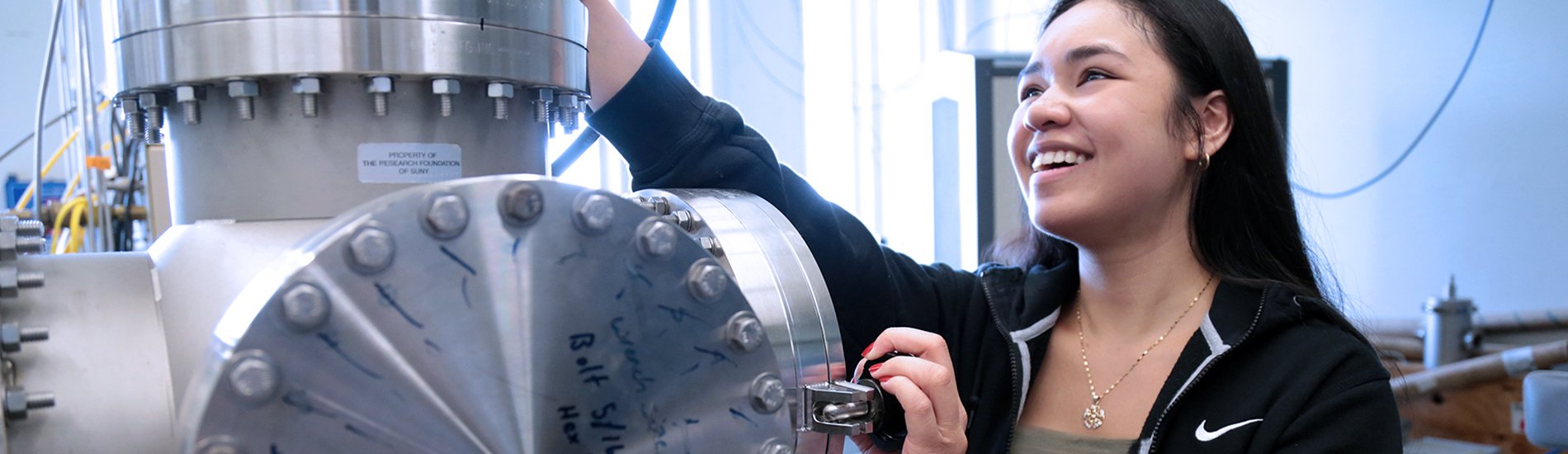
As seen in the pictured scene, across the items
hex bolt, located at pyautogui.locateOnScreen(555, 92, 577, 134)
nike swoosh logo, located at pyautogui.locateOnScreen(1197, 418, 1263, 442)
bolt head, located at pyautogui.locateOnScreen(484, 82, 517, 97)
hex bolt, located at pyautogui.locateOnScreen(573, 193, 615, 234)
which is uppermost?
bolt head, located at pyautogui.locateOnScreen(484, 82, 517, 97)

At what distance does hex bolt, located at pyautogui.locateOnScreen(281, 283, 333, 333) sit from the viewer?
0.27m

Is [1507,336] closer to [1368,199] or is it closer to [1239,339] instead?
[1368,199]

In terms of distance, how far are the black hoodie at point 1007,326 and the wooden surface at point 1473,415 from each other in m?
1.50

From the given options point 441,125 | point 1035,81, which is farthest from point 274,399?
point 1035,81

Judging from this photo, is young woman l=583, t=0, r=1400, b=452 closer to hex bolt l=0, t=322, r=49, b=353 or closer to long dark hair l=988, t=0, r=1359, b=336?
long dark hair l=988, t=0, r=1359, b=336

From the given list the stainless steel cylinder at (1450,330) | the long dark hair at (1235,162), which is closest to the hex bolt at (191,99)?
the long dark hair at (1235,162)

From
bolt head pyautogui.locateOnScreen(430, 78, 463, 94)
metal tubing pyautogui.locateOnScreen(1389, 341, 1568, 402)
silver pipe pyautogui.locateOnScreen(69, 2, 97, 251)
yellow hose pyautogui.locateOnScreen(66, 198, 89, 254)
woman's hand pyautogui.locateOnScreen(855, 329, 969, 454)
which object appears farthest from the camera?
metal tubing pyautogui.locateOnScreen(1389, 341, 1568, 402)

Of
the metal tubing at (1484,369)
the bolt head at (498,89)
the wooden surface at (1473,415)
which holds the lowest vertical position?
the wooden surface at (1473,415)

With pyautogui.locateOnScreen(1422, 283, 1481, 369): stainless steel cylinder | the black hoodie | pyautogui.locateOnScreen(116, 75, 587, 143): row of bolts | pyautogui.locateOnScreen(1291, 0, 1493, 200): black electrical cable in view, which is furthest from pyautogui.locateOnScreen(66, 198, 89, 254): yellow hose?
pyautogui.locateOnScreen(1422, 283, 1481, 369): stainless steel cylinder

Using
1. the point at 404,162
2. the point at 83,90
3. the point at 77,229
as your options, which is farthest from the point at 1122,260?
the point at 77,229

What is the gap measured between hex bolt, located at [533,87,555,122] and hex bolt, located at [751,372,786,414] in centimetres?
15

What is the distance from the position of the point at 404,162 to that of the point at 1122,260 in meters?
0.72

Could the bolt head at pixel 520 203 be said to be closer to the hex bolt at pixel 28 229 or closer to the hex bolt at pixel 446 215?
the hex bolt at pixel 446 215

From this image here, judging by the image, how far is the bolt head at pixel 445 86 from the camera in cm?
36
